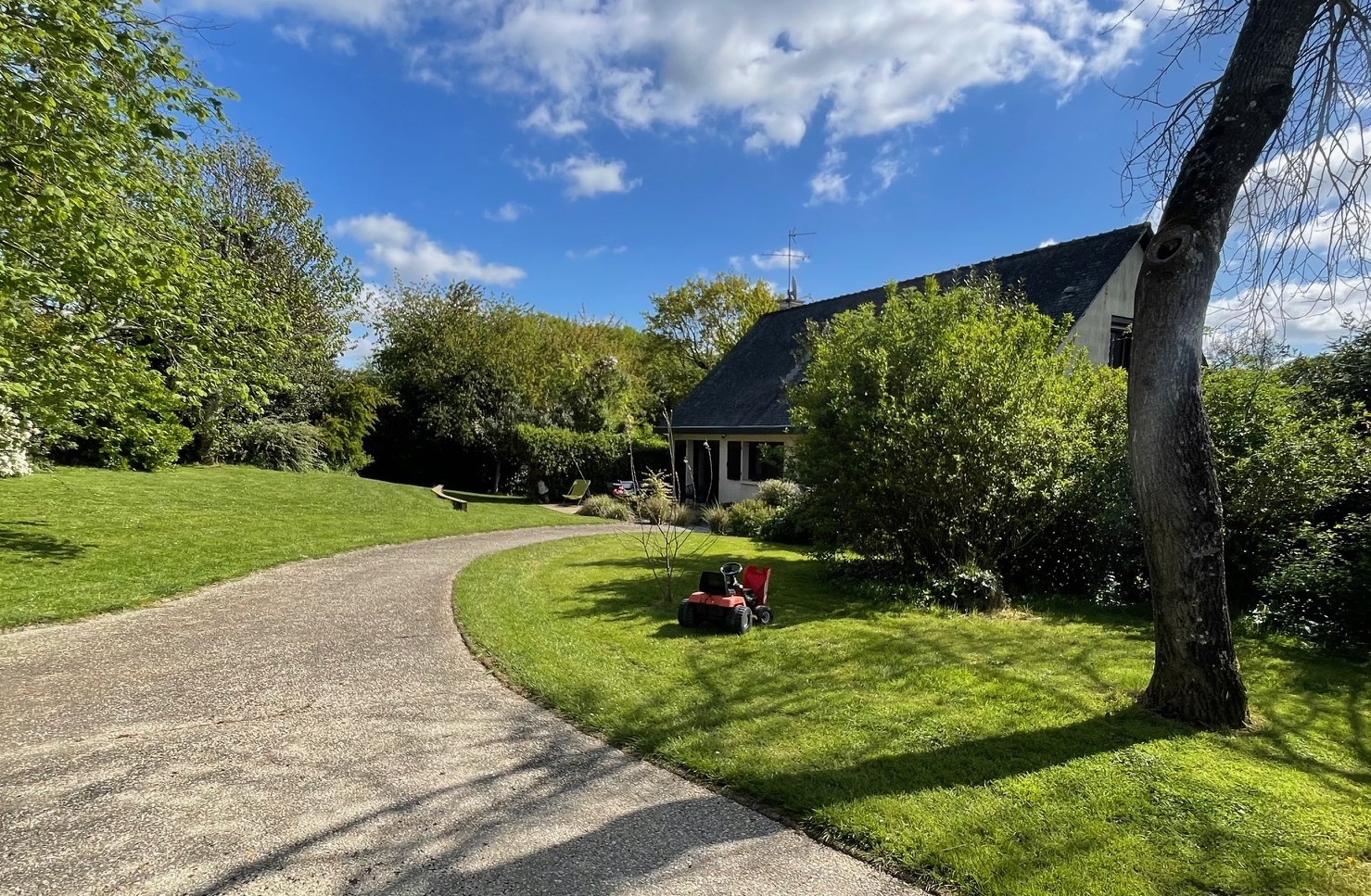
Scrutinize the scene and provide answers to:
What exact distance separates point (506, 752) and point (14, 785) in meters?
2.45

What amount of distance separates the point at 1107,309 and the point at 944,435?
35.3ft

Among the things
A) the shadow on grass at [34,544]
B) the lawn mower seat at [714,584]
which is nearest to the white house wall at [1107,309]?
the lawn mower seat at [714,584]

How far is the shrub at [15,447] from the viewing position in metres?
13.5

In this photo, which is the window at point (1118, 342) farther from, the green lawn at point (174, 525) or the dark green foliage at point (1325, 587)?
the green lawn at point (174, 525)

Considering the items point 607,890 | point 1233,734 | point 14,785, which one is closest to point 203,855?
point 14,785

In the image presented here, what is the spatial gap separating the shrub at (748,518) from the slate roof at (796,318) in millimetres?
2103

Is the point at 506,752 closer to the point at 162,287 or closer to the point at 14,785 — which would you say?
the point at 14,785

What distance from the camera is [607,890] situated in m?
2.64

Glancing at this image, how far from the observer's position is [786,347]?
23250mm

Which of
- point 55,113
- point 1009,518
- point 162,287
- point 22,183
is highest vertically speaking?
point 55,113

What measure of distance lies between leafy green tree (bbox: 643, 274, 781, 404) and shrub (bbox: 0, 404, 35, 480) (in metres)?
29.0

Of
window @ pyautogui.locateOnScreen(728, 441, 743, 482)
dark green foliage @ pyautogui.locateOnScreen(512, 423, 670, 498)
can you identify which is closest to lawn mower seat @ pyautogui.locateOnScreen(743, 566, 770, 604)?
window @ pyautogui.locateOnScreen(728, 441, 743, 482)

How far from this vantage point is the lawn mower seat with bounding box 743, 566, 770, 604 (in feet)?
23.3

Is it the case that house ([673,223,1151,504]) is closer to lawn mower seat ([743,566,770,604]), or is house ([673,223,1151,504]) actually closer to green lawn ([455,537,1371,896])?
lawn mower seat ([743,566,770,604])
